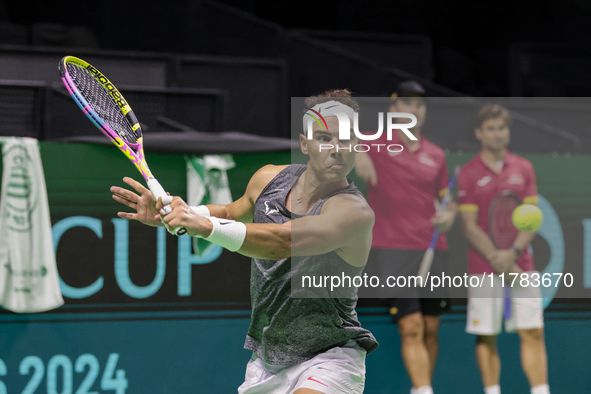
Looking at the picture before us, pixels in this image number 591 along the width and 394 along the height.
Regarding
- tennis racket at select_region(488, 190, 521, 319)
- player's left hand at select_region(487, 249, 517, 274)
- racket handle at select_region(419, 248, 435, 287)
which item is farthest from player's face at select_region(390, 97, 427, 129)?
player's left hand at select_region(487, 249, 517, 274)

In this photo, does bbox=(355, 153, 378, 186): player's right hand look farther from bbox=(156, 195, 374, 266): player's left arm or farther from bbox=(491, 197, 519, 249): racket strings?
bbox=(156, 195, 374, 266): player's left arm

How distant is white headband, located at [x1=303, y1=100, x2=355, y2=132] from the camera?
279 cm

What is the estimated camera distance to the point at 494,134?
4516 millimetres

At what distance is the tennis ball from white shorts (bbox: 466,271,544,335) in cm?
36

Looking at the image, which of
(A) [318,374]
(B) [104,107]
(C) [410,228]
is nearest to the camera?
(A) [318,374]

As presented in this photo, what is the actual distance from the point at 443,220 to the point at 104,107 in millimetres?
2303

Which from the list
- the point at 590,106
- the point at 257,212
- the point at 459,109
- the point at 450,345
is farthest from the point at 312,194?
the point at 590,106

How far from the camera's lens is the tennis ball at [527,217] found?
4426 mm

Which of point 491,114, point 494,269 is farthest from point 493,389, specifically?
point 491,114

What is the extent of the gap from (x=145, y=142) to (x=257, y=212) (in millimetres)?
1614

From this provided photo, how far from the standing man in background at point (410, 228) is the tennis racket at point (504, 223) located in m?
0.32

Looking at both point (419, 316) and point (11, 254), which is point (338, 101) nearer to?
point (419, 316)

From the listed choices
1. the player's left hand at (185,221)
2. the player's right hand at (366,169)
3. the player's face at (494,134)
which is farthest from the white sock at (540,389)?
the player's left hand at (185,221)

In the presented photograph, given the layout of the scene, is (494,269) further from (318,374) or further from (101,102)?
(101,102)
